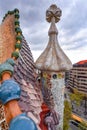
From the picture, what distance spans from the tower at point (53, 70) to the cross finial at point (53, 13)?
16.0 inches

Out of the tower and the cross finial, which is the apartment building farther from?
the tower

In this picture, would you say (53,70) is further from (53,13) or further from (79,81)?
(79,81)

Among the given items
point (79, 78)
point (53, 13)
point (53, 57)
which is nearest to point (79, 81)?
point (79, 78)

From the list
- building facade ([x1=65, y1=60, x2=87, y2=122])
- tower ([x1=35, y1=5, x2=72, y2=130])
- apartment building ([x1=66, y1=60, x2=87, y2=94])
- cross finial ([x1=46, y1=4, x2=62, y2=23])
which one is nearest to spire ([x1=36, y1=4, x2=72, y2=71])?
tower ([x1=35, y1=5, x2=72, y2=130])

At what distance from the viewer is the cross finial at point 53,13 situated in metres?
6.48

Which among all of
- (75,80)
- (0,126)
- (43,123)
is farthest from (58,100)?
(75,80)

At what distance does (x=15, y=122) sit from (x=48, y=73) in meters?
4.45

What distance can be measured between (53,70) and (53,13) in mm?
1521

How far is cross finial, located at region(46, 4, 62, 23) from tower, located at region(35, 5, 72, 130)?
1.33ft

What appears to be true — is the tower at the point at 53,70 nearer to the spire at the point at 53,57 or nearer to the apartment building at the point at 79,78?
the spire at the point at 53,57

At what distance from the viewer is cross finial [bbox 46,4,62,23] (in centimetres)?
648

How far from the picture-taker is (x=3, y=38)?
19.6ft

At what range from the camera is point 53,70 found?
5902mm

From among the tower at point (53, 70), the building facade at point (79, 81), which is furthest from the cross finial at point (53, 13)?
the building facade at point (79, 81)
